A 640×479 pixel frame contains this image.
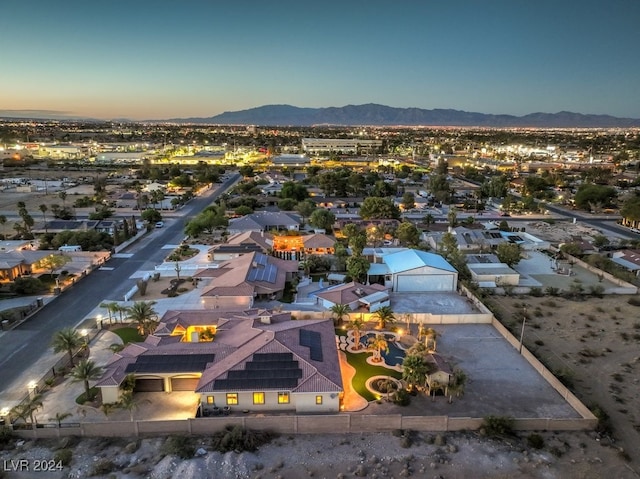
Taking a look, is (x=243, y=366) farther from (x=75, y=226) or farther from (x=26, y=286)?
(x=75, y=226)

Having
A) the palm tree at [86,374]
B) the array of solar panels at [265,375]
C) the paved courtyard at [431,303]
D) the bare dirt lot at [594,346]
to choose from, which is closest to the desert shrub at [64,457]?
the palm tree at [86,374]

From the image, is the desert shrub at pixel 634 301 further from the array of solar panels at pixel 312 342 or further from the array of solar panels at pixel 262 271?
the array of solar panels at pixel 262 271

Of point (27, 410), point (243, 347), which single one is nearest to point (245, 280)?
point (243, 347)

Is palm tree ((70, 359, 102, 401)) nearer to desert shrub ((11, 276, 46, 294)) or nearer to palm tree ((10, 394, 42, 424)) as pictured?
palm tree ((10, 394, 42, 424))

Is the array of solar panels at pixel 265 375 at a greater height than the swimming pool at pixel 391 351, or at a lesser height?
greater

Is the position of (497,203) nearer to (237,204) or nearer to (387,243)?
(387,243)

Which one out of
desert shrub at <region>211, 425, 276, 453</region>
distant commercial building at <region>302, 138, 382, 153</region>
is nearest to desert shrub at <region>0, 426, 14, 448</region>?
desert shrub at <region>211, 425, 276, 453</region>
